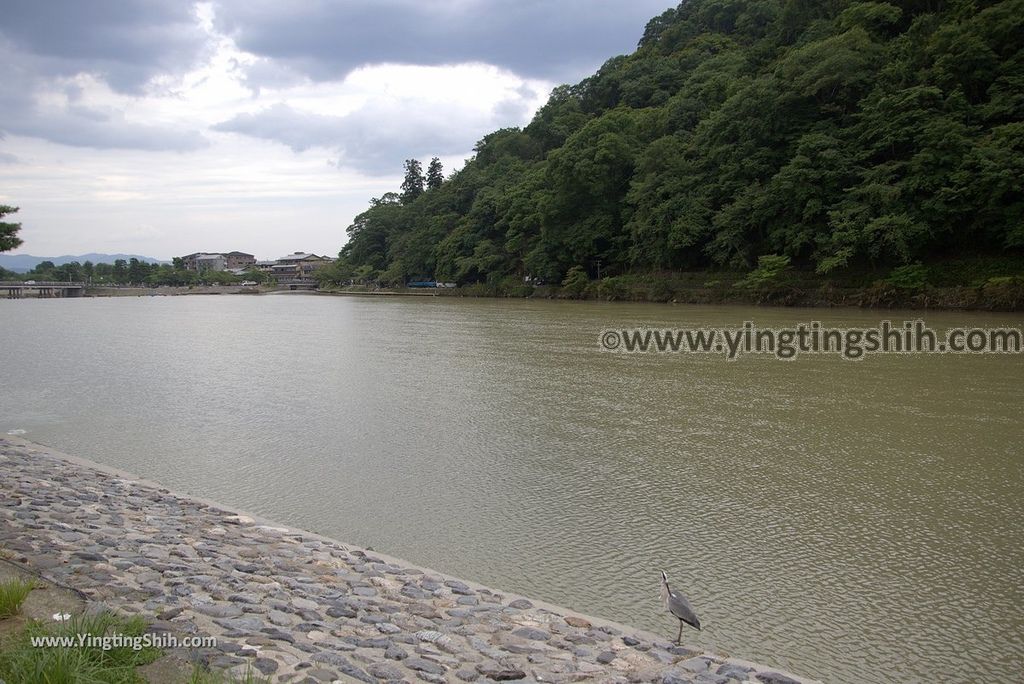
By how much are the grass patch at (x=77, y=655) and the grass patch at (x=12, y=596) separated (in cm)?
24

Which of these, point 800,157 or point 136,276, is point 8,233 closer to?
point 800,157

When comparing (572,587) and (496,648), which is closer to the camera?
(496,648)

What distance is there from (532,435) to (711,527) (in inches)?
148

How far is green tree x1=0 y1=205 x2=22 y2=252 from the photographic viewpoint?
14086mm

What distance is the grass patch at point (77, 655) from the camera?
8.67 feet

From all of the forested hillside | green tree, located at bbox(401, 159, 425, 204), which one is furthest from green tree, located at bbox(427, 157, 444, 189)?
the forested hillside

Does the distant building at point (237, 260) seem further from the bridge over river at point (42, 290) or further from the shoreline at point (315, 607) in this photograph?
the shoreline at point (315, 607)

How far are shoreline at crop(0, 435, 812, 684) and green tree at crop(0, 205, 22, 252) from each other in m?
10.9

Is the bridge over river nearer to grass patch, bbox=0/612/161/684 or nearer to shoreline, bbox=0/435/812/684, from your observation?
shoreline, bbox=0/435/812/684

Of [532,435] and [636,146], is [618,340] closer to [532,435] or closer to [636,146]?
[532,435]

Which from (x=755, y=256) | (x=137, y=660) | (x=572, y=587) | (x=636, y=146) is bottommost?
(x=572, y=587)

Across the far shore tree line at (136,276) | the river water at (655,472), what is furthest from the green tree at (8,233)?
the far shore tree line at (136,276)

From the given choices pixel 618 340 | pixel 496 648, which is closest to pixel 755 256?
pixel 618 340

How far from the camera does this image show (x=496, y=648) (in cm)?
375
